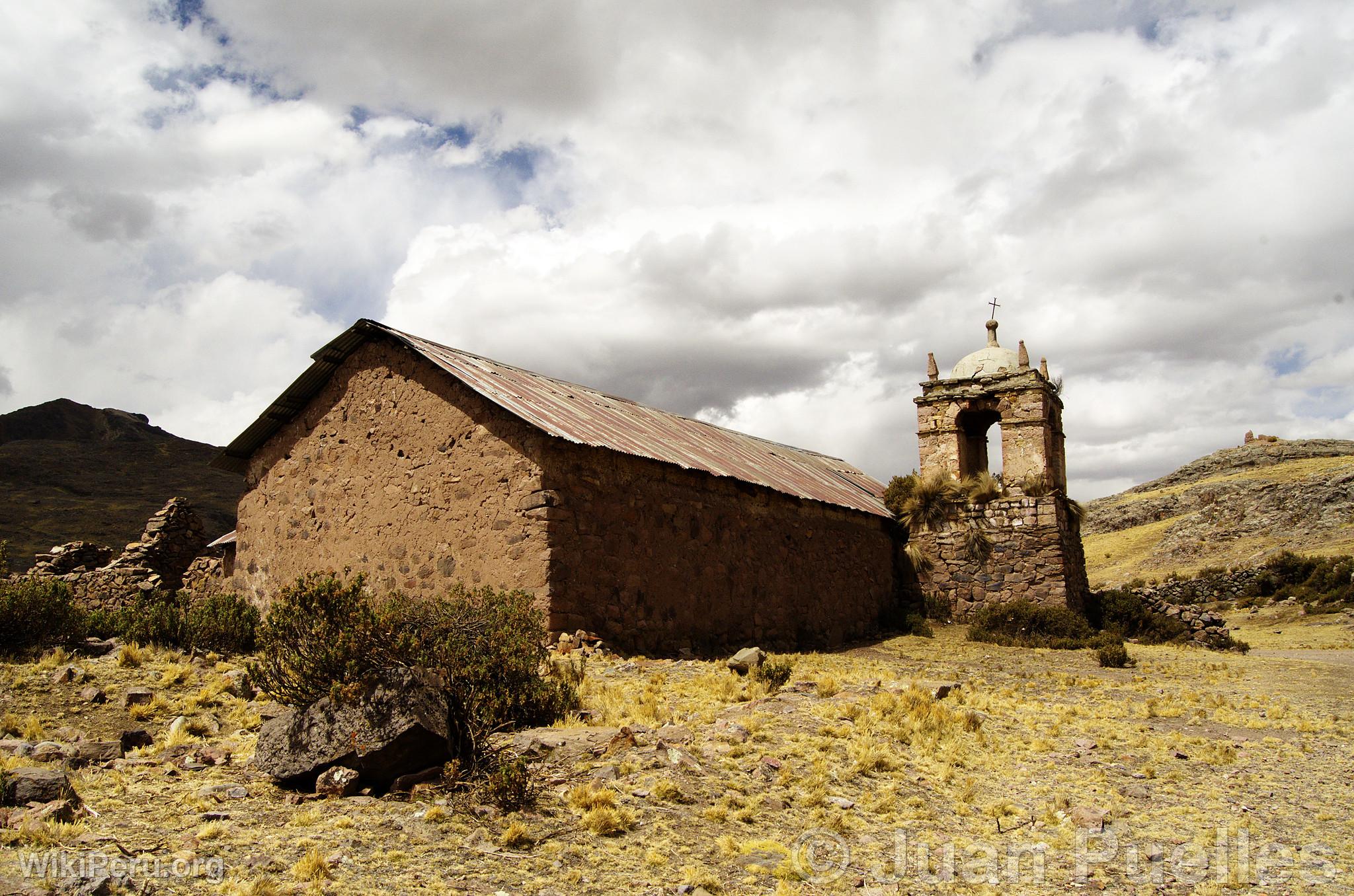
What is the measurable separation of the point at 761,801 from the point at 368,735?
8.18ft

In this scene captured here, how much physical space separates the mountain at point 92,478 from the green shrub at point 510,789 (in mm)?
24143

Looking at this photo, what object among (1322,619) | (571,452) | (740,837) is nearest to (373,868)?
(740,837)

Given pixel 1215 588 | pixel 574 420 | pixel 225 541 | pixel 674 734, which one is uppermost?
pixel 574 420

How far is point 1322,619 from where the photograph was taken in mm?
24094

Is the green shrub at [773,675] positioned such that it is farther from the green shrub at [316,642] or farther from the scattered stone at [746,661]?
the green shrub at [316,642]

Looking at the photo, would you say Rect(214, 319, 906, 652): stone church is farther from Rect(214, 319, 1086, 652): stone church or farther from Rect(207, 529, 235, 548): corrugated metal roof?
Rect(207, 529, 235, 548): corrugated metal roof

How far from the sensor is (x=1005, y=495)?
63.4ft

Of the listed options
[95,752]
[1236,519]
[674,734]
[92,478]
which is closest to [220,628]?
[95,752]

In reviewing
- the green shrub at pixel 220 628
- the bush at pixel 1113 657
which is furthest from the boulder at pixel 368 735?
the bush at pixel 1113 657

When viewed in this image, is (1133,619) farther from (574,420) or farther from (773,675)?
(574,420)

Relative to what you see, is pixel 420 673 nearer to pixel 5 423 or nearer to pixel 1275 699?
pixel 1275 699

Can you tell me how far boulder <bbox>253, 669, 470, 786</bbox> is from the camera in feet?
19.0

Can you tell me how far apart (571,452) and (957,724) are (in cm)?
545

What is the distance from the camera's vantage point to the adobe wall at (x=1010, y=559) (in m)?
18.4
